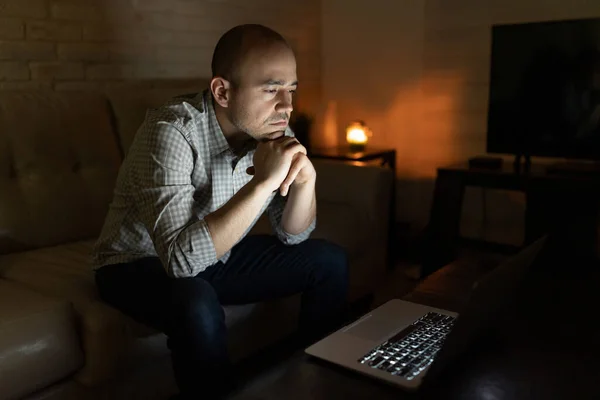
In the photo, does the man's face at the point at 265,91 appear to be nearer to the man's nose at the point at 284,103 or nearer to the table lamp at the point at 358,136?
the man's nose at the point at 284,103

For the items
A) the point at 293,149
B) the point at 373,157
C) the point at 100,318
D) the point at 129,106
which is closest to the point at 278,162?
→ the point at 293,149

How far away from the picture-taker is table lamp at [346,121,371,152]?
3.11 m

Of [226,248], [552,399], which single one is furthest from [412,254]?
[552,399]

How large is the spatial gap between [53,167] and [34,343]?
2.67ft

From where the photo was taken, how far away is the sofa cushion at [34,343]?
1.22m

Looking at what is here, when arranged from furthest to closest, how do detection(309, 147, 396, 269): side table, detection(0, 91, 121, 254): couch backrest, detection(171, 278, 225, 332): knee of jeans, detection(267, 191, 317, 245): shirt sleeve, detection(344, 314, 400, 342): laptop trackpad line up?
detection(309, 147, 396, 269): side table < detection(0, 91, 121, 254): couch backrest < detection(267, 191, 317, 245): shirt sleeve < detection(171, 278, 225, 332): knee of jeans < detection(344, 314, 400, 342): laptop trackpad

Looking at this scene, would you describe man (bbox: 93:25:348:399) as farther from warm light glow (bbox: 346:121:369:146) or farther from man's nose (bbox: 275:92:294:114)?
warm light glow (bbox: 346:121:369:146)

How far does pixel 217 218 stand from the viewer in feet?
4.04

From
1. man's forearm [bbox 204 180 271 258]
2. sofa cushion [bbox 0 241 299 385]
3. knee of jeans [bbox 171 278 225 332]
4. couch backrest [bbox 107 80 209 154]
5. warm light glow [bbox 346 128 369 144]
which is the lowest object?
sofa cushion [bbox 0 241 299 385]

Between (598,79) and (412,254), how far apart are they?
1.14 metres

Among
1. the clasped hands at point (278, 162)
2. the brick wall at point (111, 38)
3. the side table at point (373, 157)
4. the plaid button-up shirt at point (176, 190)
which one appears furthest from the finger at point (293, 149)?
the side table at point (373, 157)

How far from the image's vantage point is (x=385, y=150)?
10.3 feet

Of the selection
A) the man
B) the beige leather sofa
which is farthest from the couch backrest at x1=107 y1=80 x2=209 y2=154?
the man

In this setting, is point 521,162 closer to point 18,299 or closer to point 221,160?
point 221,160
